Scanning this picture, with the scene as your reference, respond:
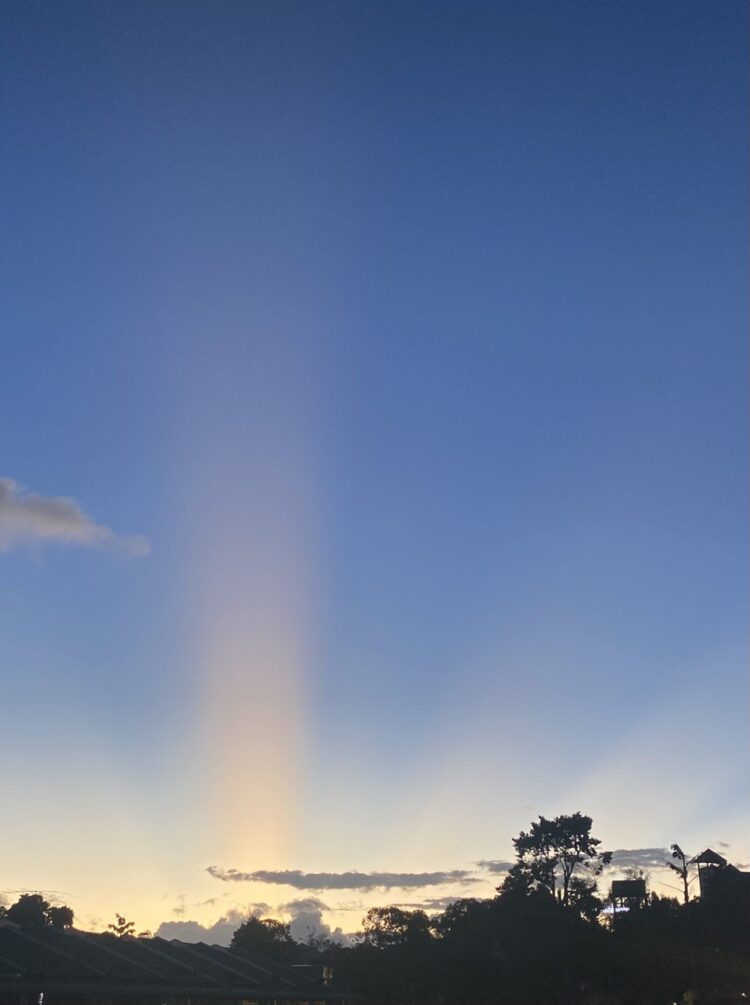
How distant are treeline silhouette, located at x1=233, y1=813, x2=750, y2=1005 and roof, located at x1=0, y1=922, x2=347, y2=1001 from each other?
1500 centimetres

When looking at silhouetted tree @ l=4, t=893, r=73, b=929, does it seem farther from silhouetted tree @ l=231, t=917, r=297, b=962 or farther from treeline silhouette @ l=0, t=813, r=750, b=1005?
treeline silhouette @ l=0, t=813, r=750, b=1005

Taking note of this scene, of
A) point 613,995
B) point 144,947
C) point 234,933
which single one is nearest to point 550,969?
point 613,995

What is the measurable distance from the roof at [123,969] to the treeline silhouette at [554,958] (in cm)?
1500

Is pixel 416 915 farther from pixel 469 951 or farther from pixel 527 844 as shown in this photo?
pixel 469 951

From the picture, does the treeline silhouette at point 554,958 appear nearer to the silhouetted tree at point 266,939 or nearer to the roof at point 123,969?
the roof at point 123,969

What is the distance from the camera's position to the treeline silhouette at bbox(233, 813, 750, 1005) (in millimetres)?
98500

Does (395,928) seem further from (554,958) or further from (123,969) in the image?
(123,969)

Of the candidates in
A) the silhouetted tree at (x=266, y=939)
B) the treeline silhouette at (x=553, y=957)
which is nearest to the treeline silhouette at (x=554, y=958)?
the treeline silhouette at (x=553, y=957)

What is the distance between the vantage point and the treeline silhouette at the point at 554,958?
98500mm

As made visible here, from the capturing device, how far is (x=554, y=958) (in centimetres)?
9850

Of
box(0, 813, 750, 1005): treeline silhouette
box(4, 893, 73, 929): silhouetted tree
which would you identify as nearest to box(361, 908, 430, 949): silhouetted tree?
box(0, 813, 750, 1005): treeline silhouette

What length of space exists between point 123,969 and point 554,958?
4937 cm

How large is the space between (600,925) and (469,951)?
16.9m

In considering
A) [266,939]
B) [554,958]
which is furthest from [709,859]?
[266,939]
